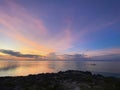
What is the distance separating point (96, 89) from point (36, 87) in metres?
8.09

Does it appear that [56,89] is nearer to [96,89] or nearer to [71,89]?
[71,89]

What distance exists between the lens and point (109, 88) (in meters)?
21.3

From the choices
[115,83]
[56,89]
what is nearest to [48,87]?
[56,89]

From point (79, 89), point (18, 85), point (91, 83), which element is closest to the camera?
point (79, 89)

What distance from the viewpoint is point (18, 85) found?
23.3m

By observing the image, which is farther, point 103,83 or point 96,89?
point 103,83

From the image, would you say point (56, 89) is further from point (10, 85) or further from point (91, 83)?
point (10, 85)

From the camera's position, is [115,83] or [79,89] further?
[115,83]

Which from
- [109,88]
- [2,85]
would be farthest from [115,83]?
[2,85]

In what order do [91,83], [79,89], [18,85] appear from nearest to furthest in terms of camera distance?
[79,89]
[91,83]
[18,85]

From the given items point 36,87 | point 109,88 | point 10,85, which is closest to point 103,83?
point 109,88

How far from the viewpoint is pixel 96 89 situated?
20375 mm

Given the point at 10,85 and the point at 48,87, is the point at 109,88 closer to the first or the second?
the point at 48,87

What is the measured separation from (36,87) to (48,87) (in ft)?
5.41
